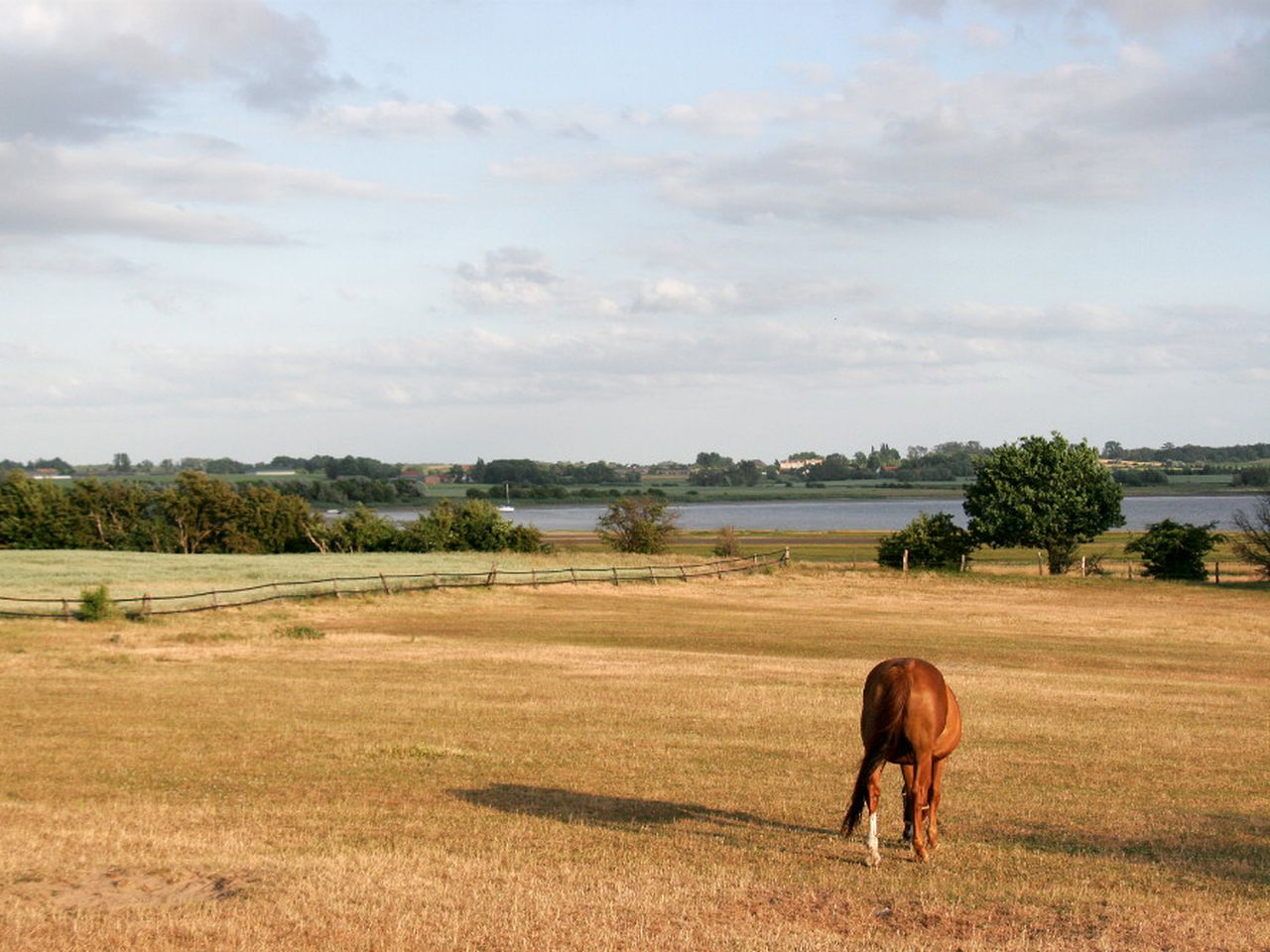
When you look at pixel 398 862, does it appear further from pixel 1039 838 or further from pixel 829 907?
pixel 1039 838

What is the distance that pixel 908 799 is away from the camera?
11.4 meters

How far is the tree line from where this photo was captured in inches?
3701

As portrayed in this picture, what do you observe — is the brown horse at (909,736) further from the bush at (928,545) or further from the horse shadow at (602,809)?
the bush at (928,545)

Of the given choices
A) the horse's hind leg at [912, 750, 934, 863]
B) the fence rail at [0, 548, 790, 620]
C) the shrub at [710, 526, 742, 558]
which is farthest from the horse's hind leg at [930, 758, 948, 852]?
the shrub at [710, 526, 742, 558]

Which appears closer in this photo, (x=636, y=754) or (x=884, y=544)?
(x=636, y=754)

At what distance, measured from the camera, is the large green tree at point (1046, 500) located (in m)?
76.2

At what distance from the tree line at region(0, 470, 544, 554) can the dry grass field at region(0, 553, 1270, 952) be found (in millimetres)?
57527

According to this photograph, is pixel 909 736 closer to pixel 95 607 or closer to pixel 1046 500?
pixel 95 607

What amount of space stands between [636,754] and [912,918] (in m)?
9.08

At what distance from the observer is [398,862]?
11352mm

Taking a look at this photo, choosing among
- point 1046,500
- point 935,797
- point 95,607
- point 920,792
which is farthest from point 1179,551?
point 920,792

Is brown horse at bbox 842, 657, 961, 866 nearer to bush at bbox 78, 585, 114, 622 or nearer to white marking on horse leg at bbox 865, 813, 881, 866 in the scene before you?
white marking on horse leg at bbox 865, 813, 881, 866

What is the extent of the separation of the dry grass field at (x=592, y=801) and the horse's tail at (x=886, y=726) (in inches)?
35.5

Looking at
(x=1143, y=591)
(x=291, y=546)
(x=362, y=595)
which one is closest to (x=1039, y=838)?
(x=362, y=595)
